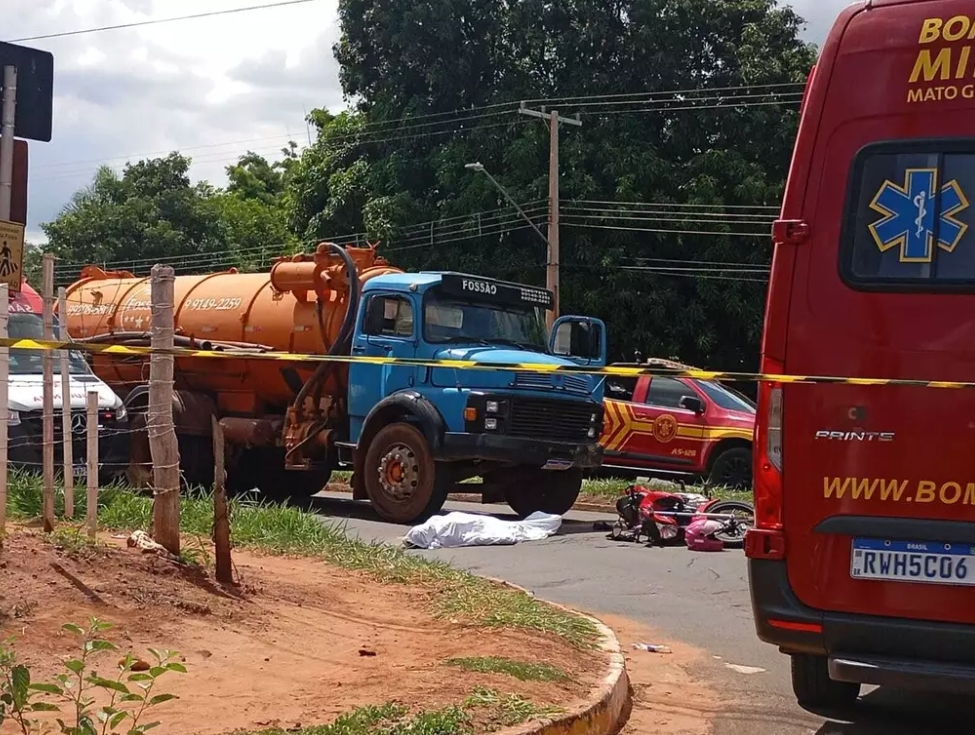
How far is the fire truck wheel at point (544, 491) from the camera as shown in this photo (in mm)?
14109

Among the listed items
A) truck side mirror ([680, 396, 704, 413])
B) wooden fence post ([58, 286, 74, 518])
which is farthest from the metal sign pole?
truck side mirror ([680, 396, 704, 413])

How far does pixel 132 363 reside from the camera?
1658 cm

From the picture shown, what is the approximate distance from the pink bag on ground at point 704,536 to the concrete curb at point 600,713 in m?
5.04

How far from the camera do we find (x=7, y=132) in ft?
21.3

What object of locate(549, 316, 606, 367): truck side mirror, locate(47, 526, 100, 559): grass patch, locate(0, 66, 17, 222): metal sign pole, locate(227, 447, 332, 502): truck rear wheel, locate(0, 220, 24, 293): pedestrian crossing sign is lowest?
locate(227, 447, 332, 502): truck rear wheel

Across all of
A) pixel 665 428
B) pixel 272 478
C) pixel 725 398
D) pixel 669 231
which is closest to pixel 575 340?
pixel 665 428

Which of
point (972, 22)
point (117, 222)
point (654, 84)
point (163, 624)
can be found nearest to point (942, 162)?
point (972, 22)

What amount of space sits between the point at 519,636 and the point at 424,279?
746cm

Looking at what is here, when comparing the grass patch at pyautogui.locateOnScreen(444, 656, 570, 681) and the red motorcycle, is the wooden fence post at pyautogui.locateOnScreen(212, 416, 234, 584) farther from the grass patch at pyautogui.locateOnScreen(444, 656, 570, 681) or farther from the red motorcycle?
the red motorcycle

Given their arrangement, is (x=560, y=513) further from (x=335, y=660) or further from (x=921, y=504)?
(x=921, y=504)

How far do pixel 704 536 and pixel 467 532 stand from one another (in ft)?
7.51

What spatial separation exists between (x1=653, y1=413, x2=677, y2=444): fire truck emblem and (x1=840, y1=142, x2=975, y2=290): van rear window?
11349 mm

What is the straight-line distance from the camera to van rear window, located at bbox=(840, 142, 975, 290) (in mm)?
4762

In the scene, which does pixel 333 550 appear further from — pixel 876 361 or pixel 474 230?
pixel 474 230
